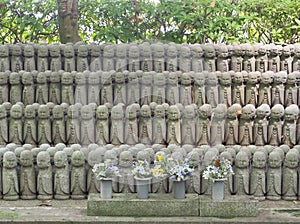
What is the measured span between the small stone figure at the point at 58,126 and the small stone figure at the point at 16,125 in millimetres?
382

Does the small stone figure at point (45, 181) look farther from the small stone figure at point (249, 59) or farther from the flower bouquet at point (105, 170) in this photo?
the small stone figure at point (249, 59)

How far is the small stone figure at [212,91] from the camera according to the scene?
25.1ft

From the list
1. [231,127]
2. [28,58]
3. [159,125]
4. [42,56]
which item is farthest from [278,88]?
[28,58]

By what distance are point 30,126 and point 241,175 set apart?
8.16ft

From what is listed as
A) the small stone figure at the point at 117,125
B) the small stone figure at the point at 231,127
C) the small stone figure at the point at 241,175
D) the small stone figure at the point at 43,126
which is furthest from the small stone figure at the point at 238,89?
the small stone figure at the point at 43,126

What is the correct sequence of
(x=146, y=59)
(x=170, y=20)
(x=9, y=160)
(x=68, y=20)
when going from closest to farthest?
(x=9, y=160), (x=146, y=59), (x=68, y=20), (x=170, y=20)

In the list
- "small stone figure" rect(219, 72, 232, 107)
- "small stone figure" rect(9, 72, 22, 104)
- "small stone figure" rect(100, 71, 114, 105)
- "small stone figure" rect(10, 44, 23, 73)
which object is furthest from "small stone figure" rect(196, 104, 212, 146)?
"small stone figure" rect(10, 44, 23, 73)

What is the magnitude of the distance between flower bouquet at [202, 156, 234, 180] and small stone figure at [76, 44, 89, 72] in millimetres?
2496

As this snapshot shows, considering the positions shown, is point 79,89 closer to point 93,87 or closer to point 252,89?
point 93,87

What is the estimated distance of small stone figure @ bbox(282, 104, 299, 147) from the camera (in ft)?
23.8

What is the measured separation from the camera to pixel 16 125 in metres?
7.26

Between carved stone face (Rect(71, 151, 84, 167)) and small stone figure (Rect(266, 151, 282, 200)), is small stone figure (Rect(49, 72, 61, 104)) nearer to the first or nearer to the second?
carved stone face (Rect(71, 151, 84, 167))

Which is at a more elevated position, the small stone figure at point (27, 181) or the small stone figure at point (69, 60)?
the small stone figure at point (69, 60)

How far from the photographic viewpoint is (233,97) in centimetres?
777
